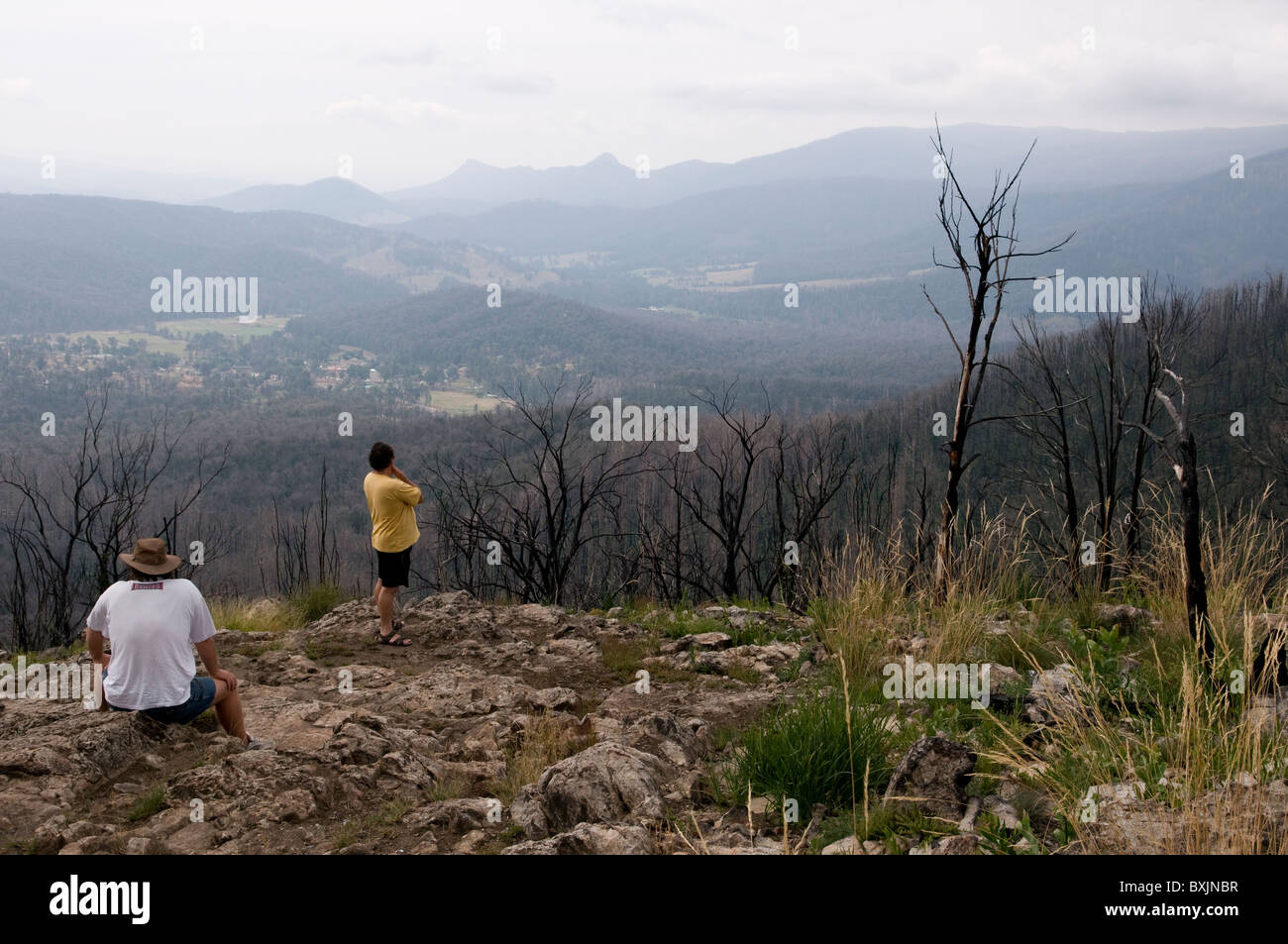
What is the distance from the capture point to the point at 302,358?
158 meters

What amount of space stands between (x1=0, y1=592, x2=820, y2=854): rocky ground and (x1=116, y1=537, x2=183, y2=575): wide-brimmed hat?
988mm

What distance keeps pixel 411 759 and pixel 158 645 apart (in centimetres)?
170

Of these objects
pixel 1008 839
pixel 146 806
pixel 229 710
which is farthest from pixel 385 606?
pixel 1008 839

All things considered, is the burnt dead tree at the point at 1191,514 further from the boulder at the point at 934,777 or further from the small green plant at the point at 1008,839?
the small green plant at the point at 1008,839

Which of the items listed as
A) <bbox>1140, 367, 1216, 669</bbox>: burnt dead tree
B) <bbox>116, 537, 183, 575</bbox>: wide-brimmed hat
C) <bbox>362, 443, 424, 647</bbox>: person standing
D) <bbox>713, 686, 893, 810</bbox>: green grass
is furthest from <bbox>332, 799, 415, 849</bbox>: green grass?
<bbox>1140, 367, 1216, 669</bbox>: burnt dead tree

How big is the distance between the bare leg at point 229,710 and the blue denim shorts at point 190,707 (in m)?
0.08

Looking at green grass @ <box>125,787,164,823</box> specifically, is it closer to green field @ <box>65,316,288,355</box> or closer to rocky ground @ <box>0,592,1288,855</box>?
rocky ground @ <box>0,592,1288,855</box>

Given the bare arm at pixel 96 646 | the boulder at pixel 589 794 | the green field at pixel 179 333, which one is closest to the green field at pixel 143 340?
the green field at pixel 179 333

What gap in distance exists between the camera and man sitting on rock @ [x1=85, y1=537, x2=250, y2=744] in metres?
5.15

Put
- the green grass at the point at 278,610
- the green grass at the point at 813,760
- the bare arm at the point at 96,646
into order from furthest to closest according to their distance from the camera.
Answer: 1. the green grass at the point at 278,610
2. the bare arm at the point at 96,646
3. the green grass at the point at 813,760

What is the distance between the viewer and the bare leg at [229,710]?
540 centimetres

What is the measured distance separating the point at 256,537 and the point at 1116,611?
169ft

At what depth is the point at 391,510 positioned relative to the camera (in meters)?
7.87
